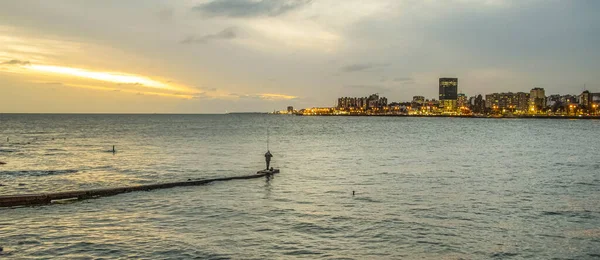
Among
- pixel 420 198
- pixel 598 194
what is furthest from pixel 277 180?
pixel 598 194

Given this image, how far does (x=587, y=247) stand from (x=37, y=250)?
22.5m

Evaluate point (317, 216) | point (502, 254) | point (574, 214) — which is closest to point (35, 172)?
point (317, 216)

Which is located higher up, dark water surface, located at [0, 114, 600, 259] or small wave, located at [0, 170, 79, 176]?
small wave, located at [0, 170, 79, 176]

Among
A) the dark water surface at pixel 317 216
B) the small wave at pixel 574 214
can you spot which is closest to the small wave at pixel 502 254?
the dark water surface at pixel 317 216

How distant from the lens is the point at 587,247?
20.3 m

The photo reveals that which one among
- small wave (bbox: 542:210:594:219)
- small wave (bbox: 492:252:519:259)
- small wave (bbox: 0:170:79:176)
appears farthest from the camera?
small wave (bbox: 0:170:79:176)

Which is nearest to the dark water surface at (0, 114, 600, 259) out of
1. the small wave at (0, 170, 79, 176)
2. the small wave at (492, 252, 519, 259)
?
the small wave at (492, 252, 519, 259)

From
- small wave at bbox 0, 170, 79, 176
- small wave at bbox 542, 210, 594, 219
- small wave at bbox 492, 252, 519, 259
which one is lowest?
small wave at bbox 492, 252, 519, 259

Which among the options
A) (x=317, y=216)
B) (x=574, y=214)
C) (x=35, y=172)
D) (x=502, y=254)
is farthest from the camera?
(x=35, y=172)

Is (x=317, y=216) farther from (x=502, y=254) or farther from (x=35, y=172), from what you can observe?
(x=35, y=172)

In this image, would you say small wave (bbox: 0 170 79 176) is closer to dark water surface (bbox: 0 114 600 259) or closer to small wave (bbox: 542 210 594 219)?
dark water surface (bbox: 0 114 600 259)

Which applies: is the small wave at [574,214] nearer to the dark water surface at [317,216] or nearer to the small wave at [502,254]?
the dark water surface at [317,216]

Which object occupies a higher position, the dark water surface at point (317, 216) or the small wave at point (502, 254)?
the dark water surface at point (317, 216)

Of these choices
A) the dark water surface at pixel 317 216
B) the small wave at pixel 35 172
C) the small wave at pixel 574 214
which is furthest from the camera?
the small wave at pixel 35 172
